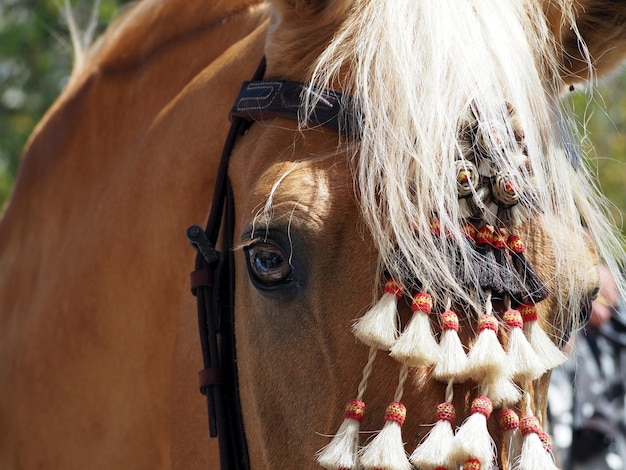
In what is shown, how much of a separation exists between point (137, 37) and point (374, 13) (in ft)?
3.43

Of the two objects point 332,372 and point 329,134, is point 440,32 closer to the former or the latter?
point 329,134

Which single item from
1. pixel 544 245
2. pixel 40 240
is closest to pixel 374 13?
pixel 544 245

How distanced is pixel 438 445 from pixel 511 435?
0.14 metres

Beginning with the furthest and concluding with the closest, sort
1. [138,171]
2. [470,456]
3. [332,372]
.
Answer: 1. [138,171]
2. [332,372]
3. [470,456]

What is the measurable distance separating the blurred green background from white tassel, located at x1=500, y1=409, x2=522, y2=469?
Answer: 12.9ft

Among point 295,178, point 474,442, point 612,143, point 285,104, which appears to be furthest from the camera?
point 612,143

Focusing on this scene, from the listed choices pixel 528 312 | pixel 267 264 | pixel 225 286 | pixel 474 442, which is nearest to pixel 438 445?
pixel 474 442

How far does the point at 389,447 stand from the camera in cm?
113

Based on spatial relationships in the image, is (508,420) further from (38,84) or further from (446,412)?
(38,84)

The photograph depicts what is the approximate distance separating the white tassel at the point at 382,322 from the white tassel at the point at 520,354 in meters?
0.17

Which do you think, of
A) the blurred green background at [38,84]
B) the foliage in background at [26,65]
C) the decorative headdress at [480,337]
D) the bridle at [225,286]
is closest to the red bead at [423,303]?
the decorative headdress at [480,337]

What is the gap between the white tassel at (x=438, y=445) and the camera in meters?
1.11

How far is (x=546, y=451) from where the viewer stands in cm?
119

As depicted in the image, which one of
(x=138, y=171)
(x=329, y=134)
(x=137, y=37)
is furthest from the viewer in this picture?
(x=137, y=37)
